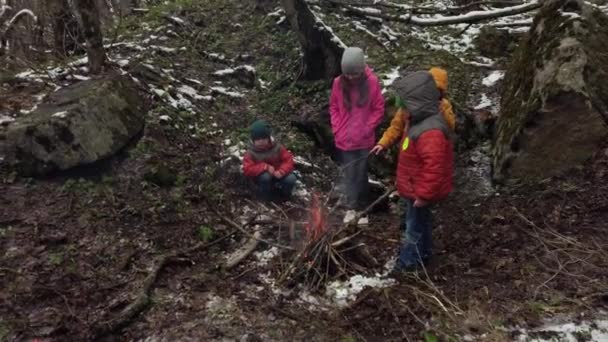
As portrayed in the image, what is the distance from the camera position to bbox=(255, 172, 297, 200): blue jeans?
558 cm

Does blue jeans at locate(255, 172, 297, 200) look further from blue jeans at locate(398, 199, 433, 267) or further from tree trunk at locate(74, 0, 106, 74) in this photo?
tree trunk at locate(74, 0, 106, 74)

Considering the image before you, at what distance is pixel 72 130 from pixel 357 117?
3250 millimetres

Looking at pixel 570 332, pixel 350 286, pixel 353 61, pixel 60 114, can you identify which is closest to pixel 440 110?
pixel 353 61

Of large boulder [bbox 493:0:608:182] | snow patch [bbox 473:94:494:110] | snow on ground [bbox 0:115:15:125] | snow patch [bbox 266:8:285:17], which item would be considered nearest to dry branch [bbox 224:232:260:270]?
large boulder [bbox 493:0:608:182]

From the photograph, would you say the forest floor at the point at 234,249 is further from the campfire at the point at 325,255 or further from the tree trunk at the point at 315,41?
the tree trunk at the point at 315,41

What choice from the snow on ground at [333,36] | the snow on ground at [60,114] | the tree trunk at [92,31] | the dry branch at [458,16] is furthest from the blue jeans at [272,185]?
the dry branch at [458,16]

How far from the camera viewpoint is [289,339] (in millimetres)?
3453

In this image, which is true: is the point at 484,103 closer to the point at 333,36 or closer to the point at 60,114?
the point at 333,36

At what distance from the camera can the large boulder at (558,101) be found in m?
4.93

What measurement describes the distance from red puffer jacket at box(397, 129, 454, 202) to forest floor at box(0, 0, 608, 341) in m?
0.78

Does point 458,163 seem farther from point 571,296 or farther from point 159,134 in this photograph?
point 159,134

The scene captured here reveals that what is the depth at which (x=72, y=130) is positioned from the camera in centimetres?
530

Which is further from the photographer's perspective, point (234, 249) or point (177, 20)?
point (177, 20)

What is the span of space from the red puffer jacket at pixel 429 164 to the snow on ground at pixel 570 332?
120cm
